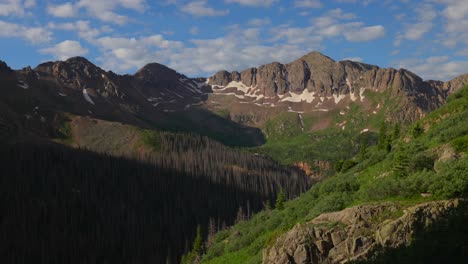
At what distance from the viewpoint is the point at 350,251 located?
34.9 metres

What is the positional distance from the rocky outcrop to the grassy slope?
2774 millimetres

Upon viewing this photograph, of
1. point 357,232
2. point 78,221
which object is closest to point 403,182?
point 357,232

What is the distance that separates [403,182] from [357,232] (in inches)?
302

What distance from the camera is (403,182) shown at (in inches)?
1565

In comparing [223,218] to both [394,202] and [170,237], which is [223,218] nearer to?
[170,237]

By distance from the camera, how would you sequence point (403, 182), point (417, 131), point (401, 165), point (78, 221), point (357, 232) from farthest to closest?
point (78, 221) → point (417, 131) → point (401, 165) → point (403, 182) → point (357, 232)

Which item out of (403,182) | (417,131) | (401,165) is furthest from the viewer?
(417,131)

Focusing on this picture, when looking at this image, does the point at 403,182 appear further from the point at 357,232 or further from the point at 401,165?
the point at 357,232

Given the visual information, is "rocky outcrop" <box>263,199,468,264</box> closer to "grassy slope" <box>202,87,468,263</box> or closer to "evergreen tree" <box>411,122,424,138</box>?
"grassy slope" <box>202,87,468,263</box>

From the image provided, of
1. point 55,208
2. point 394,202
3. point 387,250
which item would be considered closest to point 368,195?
point 394,202

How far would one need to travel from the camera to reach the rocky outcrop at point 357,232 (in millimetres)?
32156

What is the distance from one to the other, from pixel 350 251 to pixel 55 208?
151404mm

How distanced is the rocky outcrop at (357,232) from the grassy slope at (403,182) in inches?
109

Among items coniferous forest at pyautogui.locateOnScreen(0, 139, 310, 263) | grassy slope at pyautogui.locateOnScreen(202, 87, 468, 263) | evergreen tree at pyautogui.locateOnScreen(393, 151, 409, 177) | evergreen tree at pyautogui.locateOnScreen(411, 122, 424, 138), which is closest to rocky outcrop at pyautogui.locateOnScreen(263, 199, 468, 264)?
grassy slope at pyautogui.locateOnScreen(202, 87, 468, 263)
